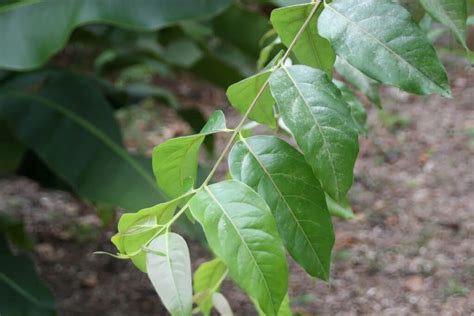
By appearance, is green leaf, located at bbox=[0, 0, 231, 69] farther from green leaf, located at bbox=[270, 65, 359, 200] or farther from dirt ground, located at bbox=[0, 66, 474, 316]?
green leaf, located at bbox=[270, 65, 359, 200]

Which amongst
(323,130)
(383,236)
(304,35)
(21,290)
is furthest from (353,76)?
(383,236)

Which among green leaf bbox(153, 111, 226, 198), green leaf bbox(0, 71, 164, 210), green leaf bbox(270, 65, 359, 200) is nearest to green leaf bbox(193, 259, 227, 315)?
green leaf bbox(153, 111, 226, 198)

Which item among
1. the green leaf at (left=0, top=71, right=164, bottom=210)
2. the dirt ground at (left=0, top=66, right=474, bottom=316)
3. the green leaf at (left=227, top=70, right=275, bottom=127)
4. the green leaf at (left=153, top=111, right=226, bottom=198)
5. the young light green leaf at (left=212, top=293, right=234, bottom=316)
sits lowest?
the dirt ground at (left=0, top=66, right=474, bottom=316)

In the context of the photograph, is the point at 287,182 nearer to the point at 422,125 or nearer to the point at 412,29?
the point at 412,29

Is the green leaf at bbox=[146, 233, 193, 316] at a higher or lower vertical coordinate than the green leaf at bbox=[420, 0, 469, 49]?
lower

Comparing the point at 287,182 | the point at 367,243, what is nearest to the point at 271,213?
the point at 287,182

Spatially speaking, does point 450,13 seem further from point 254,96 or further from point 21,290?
point 21,290

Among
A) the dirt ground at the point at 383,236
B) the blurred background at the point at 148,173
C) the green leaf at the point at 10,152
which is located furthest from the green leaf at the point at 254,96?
the green leaf at the point at 10,152
